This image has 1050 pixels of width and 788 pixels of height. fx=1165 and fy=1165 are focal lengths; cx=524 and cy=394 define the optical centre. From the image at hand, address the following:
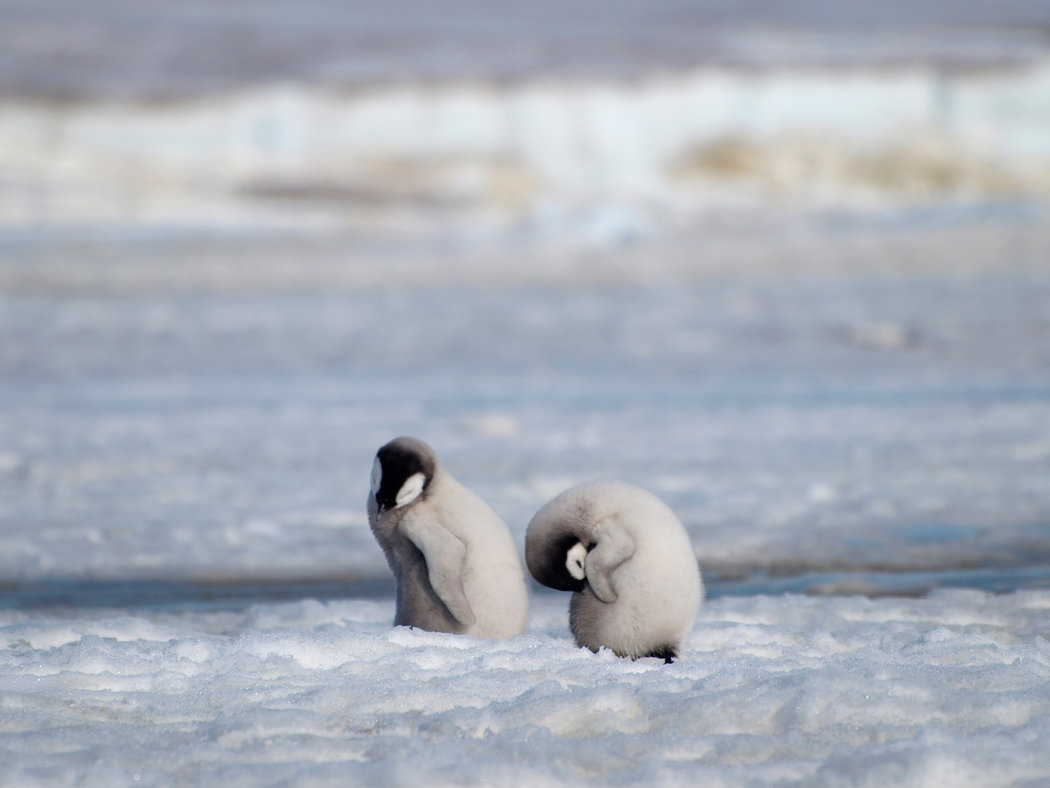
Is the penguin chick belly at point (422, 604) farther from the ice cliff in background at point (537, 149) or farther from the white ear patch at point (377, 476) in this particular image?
the ice cliff in background at point (537, 149)

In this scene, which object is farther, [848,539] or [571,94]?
[571,94]

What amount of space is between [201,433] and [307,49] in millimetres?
36848

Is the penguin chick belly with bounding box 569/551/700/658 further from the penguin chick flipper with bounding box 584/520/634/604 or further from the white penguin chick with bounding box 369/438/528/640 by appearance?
the white penguin chick with bounding box 369/438/528/640

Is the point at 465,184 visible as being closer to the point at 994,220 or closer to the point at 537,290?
the point at 994,220

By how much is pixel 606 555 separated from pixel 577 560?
8 cm

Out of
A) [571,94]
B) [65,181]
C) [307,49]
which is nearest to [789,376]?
[65,181]

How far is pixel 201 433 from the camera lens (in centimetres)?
591

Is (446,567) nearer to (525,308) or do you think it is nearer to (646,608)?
(646,608)

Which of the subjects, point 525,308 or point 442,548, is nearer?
point 442,548

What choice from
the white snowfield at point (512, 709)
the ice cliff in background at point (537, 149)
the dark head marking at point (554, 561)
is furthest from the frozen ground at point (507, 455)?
the ice cliff in background at point (537, 149)

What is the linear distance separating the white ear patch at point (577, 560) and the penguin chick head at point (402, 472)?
1.16 feet

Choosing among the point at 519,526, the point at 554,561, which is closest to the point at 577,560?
the point at 554,561

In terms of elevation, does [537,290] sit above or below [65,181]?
below

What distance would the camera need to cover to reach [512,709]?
6.84ft
